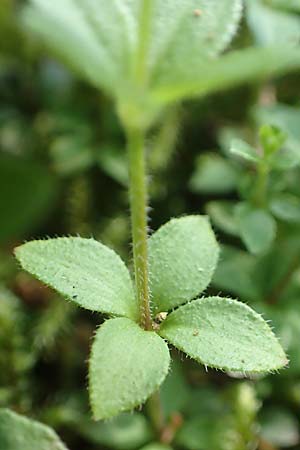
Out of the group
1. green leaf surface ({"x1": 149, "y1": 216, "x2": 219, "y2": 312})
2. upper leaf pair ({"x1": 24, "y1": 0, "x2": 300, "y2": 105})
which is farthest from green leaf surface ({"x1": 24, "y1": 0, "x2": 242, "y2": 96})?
green leaf surface ({"x1": 149, "y1": 216, "x2": 219, "y2": 312})

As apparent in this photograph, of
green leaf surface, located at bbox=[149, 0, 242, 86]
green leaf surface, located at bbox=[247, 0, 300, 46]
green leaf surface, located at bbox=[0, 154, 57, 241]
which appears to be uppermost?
green leaf surface, located at bbox=[149, 0, 242, 86]

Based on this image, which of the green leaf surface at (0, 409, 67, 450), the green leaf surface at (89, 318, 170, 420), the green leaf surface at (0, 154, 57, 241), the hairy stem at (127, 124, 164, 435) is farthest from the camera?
the green leaf surface at (0, 154, 57, 241)

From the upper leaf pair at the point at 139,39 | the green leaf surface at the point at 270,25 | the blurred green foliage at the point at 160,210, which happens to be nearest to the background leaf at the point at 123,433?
the blurred green foliage at the point at 160,210

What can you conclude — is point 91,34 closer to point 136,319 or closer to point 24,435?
point 136,319

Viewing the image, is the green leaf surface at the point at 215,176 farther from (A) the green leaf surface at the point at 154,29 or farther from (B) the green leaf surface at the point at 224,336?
(B) the green leaf surface at the point at 224,336

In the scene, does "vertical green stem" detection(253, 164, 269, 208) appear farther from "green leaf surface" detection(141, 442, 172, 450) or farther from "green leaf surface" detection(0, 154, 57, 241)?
"green leaf surface" detection(0, 154, 57, 241)

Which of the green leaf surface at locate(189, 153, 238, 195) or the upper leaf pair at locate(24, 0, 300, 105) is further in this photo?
the green leaf surface at locate(189, 153, 238, 195)

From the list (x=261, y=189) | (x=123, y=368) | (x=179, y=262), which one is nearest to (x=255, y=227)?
(x=261, y=189)
